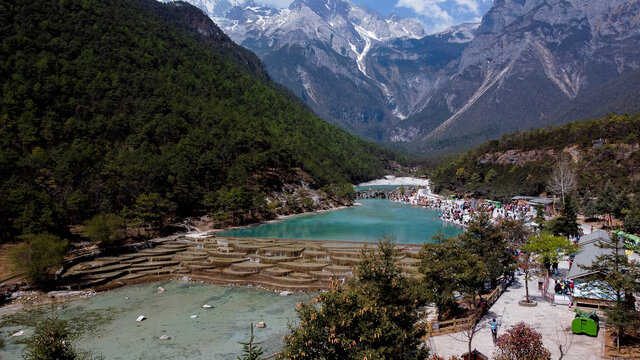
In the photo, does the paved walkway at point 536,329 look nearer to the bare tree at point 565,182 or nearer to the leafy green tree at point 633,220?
the leafy green tree at point 633,220

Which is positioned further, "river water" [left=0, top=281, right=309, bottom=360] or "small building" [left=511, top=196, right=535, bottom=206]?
"small building" [left=511, top=196, right=535, bottom=206]

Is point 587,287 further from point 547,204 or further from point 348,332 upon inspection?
point 547,204

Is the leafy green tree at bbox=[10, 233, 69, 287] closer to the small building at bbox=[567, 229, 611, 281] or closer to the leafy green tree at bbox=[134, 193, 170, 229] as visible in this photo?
Answer: the leafy green tree at bbox=[134, 193, 170, 229]

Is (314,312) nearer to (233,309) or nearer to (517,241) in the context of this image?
(233,309)

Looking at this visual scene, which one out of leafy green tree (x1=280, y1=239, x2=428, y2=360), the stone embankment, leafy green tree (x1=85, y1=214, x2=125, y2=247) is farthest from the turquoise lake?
leafy green tree (x1=280, y1=239, x2=428, y2=360)

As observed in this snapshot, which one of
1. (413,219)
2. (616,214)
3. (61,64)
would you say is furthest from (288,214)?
(61,64)

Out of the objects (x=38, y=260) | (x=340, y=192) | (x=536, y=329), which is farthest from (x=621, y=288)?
(x=340, y=192)

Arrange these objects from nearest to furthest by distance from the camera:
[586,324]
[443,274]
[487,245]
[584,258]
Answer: [586,324] < [443,274] < [584,258] < [487,245]
